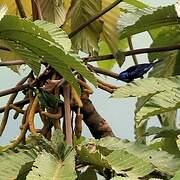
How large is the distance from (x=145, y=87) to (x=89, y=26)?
30 cm

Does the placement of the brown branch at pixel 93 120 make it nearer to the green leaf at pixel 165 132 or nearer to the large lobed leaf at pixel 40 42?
the green leaf at pixel 165 132

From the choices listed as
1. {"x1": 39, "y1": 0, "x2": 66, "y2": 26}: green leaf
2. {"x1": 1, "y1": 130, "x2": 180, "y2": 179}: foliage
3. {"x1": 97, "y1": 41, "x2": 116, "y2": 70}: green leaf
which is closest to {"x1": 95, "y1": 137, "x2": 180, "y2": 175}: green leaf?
{"x1": 1, "y1": 130, "x2": 180, "y2": 179}: foliage

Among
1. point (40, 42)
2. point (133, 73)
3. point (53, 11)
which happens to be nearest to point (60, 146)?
point (40, 42)

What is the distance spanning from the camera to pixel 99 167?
31.3 inches

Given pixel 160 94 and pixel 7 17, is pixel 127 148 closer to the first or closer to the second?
pixel 160 94

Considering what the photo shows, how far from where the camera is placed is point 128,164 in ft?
2.47

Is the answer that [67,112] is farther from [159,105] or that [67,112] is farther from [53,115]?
[159,105]

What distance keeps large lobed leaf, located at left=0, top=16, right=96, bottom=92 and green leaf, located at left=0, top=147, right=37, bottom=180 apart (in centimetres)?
11

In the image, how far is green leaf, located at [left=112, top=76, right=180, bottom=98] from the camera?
81 cm

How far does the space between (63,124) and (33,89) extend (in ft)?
Answer: 0.25

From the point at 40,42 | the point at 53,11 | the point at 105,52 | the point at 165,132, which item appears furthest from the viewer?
the point at 105,52

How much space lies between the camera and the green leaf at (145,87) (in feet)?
2.65

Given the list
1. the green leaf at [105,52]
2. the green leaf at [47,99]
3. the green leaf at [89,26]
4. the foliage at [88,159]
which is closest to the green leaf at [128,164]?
the foliage at [88,159]

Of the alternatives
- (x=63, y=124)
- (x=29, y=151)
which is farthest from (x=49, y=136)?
(x=29, y=151)
